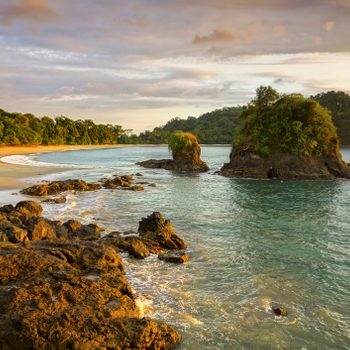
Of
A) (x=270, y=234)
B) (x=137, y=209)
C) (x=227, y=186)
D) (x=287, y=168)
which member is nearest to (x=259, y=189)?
(x=227, y=186)

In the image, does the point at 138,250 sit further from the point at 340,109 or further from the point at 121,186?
the point at 340,109

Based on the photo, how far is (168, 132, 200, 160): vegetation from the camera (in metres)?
83.9

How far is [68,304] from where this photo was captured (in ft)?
45.4

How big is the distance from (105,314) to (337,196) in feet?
135

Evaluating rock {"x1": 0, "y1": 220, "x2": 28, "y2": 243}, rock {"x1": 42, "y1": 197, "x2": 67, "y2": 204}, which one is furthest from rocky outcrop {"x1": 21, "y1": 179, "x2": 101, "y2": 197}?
rock {"x1": 0, "y1": 220, "x2": 28, "y2": 243}

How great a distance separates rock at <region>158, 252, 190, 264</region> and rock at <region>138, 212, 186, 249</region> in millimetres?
1997

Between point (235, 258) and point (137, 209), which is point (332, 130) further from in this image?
point (235, 258)

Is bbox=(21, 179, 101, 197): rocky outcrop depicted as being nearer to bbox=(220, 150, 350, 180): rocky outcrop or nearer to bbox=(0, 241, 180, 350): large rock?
bbox=(220, 150, 350, 180): rocky outcrop

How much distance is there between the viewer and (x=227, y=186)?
57.8 m

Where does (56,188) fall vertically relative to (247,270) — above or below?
above

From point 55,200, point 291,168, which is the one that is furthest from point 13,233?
point 291,168

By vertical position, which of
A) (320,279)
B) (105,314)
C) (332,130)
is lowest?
(320,279)

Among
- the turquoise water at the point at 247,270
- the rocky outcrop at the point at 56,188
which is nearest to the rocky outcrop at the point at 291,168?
the turquoise water at the point at 247,270

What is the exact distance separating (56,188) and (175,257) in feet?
102
